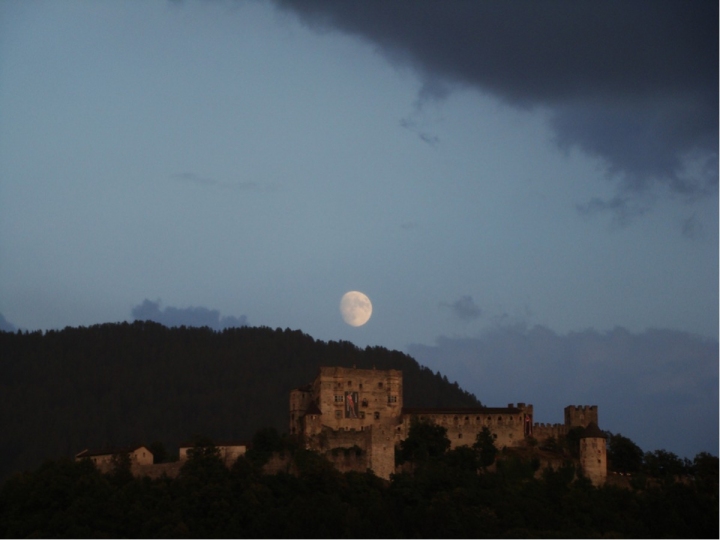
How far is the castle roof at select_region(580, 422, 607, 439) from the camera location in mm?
84125

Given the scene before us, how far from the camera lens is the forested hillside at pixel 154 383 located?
150 m

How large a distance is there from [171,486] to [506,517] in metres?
21.0

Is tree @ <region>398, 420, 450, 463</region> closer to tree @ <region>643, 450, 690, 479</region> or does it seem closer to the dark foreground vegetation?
the dark foreground vegetation

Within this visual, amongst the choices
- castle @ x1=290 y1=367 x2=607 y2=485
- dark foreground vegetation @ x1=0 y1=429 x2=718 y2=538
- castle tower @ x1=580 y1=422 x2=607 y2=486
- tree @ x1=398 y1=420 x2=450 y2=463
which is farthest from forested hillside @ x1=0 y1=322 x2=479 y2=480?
dark foreground vegetation @ x1=0 y1=429 x2=718 y2=538

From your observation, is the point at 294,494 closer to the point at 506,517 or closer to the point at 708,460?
the point at 506,517

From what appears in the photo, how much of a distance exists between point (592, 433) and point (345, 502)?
1947 cm

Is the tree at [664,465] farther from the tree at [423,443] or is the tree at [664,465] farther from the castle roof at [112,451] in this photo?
the castle roof at [112,451]

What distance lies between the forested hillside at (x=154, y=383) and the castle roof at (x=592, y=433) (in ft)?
196

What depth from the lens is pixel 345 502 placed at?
75.6 meters

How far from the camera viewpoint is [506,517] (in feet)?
249

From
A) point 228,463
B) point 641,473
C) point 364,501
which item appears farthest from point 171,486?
point 641,473

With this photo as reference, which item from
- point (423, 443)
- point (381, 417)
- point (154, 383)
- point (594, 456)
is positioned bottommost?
point (594, 456)

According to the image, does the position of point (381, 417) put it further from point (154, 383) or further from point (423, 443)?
point (154, 383)

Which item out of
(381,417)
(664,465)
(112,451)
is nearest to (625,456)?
(664,465)
